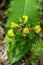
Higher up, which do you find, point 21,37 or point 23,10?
point 23,10

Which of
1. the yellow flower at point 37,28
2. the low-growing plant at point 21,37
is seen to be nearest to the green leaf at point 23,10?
the low-growing plant at point 21,37

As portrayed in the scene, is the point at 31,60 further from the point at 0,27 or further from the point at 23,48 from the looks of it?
the point at 0,27

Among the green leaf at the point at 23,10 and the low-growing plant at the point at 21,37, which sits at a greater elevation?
the green leaf at the point at 23,10

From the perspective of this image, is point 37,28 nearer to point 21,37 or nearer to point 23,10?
point 21,37

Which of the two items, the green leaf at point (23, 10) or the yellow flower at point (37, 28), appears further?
the green leaf at point (23, 10)

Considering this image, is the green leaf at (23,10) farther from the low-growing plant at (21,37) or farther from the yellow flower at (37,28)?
the yellow flower at (37,28)

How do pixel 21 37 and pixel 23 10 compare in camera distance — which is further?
pixel 23 10

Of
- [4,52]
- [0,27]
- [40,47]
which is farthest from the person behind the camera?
[0,27]

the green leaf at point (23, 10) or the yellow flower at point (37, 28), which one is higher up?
the green leaf at point (23, 10)

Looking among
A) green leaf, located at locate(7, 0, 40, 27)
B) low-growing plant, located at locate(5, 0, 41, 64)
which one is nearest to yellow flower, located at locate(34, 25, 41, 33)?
low-growing plant, located at locate(5, 0, 41, 64)

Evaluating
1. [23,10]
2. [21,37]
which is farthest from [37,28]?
[23,10]

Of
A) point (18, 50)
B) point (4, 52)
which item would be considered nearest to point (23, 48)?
point (18, 50)
